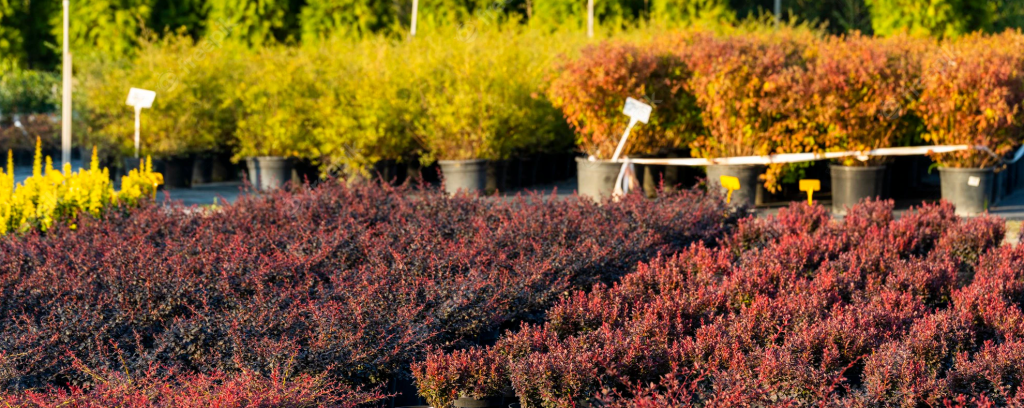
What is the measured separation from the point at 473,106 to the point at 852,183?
3.73 m

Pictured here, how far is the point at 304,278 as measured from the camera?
499 centimetres

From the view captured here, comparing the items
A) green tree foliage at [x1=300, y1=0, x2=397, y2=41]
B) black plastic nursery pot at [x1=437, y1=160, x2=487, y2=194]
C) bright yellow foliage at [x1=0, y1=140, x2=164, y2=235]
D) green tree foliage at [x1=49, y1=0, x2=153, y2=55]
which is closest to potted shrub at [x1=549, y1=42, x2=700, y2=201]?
black plastic nursery pot at [x1=437, y1=160, x2=487, y2=194]

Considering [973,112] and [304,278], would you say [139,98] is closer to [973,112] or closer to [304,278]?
[304,278]

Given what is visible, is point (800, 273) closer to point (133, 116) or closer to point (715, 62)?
point (715, 62)

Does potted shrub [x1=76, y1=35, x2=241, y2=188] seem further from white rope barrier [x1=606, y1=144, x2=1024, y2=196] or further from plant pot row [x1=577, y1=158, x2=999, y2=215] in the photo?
white rope barrier [x1=606, y1=144, x2=1024, y2=196]

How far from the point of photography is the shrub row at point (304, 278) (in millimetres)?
3834

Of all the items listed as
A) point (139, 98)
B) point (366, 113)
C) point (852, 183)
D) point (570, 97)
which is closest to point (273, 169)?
point (366, 113)

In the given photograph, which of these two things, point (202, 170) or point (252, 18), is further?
point (252, 18)

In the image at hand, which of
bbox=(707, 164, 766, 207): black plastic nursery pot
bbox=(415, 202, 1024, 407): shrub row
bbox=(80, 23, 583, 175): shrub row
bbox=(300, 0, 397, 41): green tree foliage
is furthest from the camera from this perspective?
bbox=(300, 0, 397, 41): green tree foliage

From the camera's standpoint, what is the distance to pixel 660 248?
5707mm

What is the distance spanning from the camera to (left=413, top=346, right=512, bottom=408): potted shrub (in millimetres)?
3602

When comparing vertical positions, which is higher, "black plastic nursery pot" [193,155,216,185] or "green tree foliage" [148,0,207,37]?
"green tree foliage" [148,0,207,37]

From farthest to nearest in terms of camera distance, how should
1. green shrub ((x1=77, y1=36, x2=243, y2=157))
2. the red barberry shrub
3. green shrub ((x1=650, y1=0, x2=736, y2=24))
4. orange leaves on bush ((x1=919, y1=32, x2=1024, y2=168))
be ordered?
1. green shrub ((x1=650, y1=0, x2=736, y2=24))
2. green shrub ((x1=77, y1=36, x2=243, y2=157))
3. orange leaves on bush ((x1=919, y1=32, x2=1024, y2=168))
4. the red barberry shrub

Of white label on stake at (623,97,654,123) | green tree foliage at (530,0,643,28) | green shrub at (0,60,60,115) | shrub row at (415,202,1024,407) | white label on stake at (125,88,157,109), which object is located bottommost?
shrub row at (415,202,1024,407)
